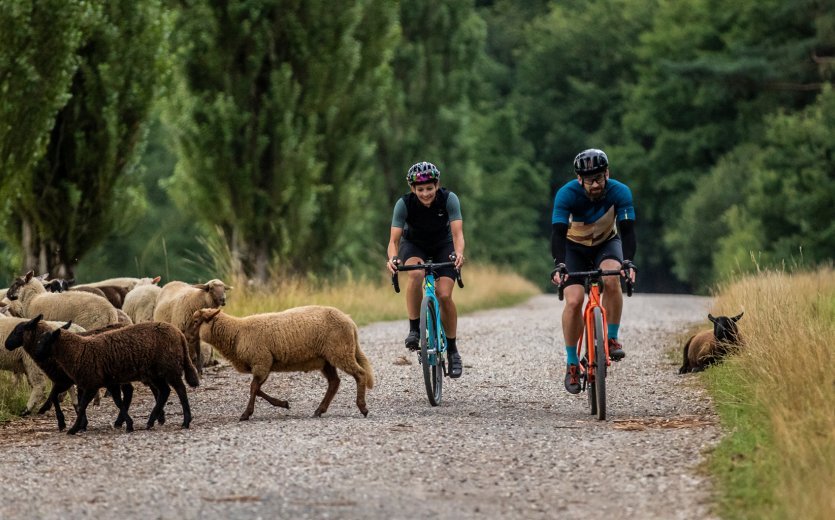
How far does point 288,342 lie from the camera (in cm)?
1084

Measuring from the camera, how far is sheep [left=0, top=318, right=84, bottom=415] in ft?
38.4

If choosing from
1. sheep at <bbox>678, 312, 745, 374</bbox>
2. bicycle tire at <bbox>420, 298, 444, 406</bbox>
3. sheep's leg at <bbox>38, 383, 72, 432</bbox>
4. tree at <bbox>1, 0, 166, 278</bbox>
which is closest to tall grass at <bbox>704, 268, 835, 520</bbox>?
sheep at <bbox>678, 312, 745, 374</bbox>

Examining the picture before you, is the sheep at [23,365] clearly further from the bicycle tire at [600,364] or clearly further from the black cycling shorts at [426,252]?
the bicycle tire at [600,364]

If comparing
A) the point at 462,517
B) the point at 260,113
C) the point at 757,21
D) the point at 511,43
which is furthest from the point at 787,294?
the point at 511,43

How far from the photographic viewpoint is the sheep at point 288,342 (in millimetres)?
10859

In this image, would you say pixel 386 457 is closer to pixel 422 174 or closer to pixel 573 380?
pixel 573 380

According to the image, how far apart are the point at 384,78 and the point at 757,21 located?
29.4 metres

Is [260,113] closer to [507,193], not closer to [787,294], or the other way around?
[787,294]

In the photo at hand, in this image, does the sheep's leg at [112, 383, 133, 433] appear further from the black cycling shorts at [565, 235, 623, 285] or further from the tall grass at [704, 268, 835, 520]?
the tall grass at [704, 268, 835, 520]

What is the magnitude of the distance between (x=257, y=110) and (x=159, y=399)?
1649cm

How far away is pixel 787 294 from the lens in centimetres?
1462

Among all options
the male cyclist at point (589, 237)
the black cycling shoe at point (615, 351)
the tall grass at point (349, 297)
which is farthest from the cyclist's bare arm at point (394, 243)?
the tall grass at point (349, 297)

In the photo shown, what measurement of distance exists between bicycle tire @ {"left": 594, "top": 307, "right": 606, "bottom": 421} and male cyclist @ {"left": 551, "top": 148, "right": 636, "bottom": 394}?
339mm

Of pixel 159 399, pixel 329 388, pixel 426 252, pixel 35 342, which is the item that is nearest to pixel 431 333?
pixel 426 252
